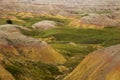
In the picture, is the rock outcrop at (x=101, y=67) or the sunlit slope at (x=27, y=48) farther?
the sunlit slope at (x=27, y=48)

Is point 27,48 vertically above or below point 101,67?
below

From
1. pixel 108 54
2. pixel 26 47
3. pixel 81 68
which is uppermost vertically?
pixel 108 54

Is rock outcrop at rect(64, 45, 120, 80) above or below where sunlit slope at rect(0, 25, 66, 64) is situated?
above

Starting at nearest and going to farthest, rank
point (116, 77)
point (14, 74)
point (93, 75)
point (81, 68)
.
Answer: point (116, 77)
point (93, 75)
point (81, 68)
point (14, 74)

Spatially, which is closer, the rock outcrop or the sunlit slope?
the rock outcrop

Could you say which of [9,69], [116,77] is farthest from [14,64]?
[116,77]

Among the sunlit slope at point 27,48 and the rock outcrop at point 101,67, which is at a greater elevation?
the rock outcrop at point 101,67

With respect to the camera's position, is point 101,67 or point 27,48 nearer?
point 101,67

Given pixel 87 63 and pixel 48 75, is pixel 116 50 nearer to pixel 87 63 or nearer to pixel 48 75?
pixel 87 63
